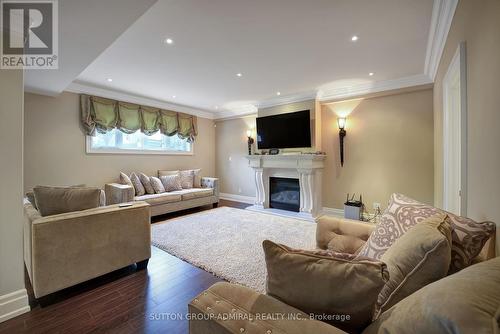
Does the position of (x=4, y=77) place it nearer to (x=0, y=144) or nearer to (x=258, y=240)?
(x=0, y=144)

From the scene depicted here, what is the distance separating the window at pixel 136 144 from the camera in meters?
4.39

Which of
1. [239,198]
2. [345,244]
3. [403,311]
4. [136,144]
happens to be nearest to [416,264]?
[403,311]

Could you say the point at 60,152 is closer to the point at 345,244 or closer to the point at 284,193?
the point at 284,193

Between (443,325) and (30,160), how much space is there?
5.13 metres

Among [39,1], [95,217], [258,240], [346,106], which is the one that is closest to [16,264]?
[95,217]

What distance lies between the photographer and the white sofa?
3828 millimetres

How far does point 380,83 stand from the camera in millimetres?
3836

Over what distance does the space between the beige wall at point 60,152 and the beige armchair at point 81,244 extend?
191 centimetres

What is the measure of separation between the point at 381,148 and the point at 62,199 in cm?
468

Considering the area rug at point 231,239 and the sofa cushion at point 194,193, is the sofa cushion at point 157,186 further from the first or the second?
the area rug at point 231,239

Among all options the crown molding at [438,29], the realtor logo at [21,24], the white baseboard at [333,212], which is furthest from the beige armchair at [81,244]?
the white baseboard at [333,212]

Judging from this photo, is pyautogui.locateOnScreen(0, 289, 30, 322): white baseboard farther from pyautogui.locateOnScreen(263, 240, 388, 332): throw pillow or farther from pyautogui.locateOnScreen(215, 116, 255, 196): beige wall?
pyautogui.locateOnScreen(215, 116, 255, 196): beige wall

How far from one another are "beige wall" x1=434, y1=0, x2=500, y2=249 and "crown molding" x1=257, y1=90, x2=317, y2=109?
2903 mm

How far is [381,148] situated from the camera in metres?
4.05
